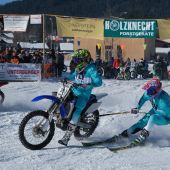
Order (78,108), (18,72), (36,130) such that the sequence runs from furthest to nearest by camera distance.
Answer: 1. (18,72)
2. (78,108)
3. (36,130)

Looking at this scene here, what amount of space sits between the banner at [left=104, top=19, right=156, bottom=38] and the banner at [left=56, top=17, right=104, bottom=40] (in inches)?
13.8

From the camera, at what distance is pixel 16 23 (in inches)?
886

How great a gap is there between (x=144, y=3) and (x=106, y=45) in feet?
431

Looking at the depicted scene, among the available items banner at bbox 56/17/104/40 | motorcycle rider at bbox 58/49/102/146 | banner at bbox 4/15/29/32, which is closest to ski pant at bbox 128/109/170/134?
motorcycle rider at bbox 58/49/102/146

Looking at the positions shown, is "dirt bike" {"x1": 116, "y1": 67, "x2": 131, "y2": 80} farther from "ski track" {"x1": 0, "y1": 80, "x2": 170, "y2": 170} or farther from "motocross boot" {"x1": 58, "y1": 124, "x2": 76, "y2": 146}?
"motocross boot" {"x1": 58, "y1": 124, "x2": 76, "y2": 146}

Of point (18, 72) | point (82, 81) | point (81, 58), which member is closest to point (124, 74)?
point (18, 72)

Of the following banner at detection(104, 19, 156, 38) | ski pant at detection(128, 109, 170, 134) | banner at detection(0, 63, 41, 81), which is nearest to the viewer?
ski pant at detection(128, 109, 170, 134)

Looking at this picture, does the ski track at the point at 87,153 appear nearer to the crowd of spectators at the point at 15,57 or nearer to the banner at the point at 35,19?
the crowd of spectators at the point at 15,57

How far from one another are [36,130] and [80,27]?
1561 centimetres

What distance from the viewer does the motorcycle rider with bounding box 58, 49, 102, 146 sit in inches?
279

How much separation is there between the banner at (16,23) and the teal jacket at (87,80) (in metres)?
15.4

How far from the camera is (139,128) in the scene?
762 cm

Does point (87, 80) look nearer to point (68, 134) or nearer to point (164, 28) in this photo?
point (68, 134)

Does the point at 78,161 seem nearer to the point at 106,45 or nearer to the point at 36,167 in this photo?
the point at 36,167
